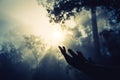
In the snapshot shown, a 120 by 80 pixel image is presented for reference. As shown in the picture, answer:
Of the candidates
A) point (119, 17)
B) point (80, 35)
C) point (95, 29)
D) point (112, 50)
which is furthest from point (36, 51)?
point (119, 17)

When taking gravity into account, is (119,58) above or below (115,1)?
below

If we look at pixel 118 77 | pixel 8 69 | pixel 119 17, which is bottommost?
pixel 118 77

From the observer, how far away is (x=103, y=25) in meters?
60.7

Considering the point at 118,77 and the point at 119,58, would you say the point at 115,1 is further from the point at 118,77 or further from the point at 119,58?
the point at 119,58

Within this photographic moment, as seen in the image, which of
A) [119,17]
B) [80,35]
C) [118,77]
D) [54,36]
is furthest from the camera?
[54,36]

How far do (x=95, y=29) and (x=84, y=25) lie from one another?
75.6ft

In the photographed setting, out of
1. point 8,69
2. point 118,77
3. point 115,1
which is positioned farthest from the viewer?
point 8,69

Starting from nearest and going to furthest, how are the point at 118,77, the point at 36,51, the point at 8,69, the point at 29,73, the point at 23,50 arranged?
the point at 118,77 → the point at 8,69 → the point at 29,73 → the point at 36,51 → the point at 23,50

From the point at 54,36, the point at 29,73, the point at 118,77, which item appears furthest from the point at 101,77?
the point at 54,36

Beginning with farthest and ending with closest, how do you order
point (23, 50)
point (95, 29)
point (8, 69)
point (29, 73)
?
point (23, 50) < point (29, 73) < point (8, 69) < point (95, 29)

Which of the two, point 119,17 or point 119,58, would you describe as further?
point 119,58

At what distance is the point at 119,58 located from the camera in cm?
2953

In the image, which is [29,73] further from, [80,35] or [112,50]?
[112,50]

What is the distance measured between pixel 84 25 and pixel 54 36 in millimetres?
18760
